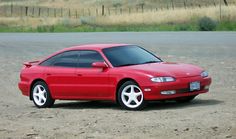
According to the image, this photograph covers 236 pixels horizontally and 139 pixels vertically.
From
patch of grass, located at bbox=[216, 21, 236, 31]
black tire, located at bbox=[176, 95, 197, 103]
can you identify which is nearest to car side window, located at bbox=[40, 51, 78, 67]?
black tire, located at bbox=[176, 95, 197, 103]

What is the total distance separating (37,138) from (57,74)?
4620mm

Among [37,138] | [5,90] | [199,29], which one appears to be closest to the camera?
[37,138]

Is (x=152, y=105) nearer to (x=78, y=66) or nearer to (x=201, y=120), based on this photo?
(x=78, y=66)

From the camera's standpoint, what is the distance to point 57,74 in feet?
52.3

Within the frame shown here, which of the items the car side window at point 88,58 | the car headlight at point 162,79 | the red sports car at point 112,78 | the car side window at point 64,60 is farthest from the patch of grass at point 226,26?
the car headlight at point 162,79

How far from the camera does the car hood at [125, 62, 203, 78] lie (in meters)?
14.5

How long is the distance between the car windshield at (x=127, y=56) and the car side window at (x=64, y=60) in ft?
2.31

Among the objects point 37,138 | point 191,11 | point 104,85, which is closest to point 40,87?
point 104,85

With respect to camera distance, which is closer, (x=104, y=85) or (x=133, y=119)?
(x=133, y=119)

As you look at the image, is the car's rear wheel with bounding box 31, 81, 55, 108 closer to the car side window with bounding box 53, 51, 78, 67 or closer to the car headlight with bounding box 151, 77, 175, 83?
the car side window with bounding box 53, 51, 78, 67

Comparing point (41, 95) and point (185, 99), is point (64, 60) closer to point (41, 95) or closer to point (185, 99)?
point (41, 95)

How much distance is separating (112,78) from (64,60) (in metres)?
1.64

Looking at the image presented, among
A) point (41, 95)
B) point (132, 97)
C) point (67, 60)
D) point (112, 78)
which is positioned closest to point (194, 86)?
point (132, 97)

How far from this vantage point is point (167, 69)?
48.3ft
